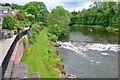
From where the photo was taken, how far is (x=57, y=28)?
50.5 metres

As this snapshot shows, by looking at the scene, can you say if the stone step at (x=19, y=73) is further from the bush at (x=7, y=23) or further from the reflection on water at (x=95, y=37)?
the reflection on water at (x=95, y=37)

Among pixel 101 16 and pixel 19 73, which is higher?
pixel 101 16

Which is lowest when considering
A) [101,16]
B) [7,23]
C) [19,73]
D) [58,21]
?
[19,73]

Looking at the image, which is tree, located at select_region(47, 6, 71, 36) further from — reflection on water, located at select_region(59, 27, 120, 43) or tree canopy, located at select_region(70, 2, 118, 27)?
tree canopy, located at select_region(70, 2, 118, 27)

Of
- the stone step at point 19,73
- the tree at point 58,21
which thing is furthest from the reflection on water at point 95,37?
the stone step at point 19,73

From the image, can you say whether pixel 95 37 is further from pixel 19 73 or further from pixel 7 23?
pixel 19 73

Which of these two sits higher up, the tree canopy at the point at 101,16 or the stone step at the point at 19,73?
the tree canopy at the point at 101,16

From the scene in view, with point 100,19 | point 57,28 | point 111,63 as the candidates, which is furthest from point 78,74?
point 100,19

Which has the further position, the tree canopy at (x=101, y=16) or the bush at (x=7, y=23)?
the tree canopy at (x=101, y=16)

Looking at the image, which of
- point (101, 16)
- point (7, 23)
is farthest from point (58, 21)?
point (101, 16)

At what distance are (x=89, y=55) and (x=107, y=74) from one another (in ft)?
26.9

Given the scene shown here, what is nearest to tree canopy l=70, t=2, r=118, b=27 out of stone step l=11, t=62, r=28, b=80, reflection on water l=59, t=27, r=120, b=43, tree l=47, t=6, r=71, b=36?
reflection on water l=59, t=27, r=120, b=43

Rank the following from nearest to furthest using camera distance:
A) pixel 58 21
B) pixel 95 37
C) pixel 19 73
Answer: pixel 19 73 → pixel 95 37 → pixel 58 21

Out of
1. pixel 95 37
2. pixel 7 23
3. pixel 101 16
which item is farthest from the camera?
pixel 101 16
